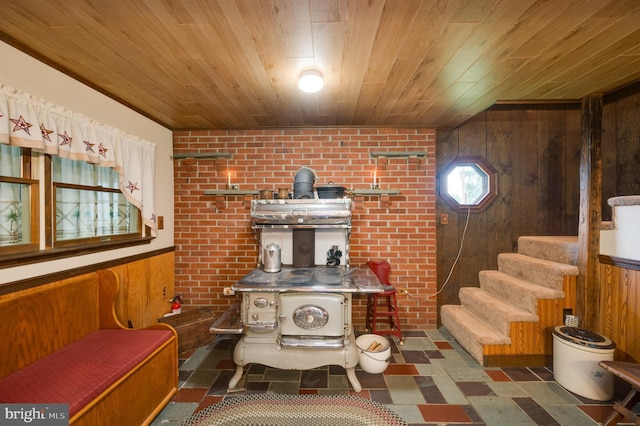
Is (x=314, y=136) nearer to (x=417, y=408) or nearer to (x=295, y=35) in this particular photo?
(x=295, y=35)

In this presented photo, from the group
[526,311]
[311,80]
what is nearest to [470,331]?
[526,311]

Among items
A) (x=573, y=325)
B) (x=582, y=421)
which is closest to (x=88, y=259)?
(x=582, y=421)

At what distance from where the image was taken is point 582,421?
1812mm

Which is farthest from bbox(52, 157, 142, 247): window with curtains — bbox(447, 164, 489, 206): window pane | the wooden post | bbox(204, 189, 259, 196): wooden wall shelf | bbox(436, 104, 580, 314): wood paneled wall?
the wooden post

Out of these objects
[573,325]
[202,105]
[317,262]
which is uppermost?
[202,105]

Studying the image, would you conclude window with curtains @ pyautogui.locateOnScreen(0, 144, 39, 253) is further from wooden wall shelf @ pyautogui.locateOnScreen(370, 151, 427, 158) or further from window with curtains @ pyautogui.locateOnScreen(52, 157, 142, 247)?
wooden wall shelf @ pyautogui.locateOnScreen(370, 151, 427, 158)

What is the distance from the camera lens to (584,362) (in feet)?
6.64

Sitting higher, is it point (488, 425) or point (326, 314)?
point (326, 314)

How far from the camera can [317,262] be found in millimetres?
3070

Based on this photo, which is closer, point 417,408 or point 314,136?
point 417,408

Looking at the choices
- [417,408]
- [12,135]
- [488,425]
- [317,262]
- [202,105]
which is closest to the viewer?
[12,135]

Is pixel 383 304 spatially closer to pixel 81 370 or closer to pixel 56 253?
pixel 81 370

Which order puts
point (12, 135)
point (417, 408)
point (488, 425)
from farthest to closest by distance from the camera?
point (417, 408) < point (488, 425) < point (12, 135)

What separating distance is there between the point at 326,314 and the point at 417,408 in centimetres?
93
